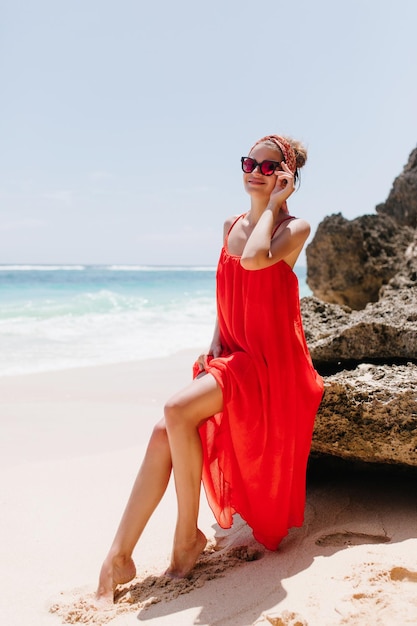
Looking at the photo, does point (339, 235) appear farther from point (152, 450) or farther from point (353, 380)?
point (152, 450)

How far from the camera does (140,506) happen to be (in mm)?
2811

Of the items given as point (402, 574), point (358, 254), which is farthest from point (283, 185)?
point (358, 254)

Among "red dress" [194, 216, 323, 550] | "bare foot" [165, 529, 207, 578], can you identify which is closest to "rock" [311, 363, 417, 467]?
"red dress" [194, 216, 323, 550]

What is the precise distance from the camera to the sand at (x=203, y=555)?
244 cm

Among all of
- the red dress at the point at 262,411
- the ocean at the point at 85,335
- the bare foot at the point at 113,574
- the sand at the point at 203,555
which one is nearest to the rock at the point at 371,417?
the red dress at the point at 262,411

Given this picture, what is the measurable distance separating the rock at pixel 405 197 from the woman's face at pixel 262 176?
5.75 metres

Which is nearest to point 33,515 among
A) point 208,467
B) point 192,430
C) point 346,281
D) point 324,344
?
point 208,467

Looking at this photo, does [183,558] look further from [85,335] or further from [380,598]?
[85,335]

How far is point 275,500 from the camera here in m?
3.01

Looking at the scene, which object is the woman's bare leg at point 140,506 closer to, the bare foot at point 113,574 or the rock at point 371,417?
the bare foot at point 113,574

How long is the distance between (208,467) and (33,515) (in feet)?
4.55

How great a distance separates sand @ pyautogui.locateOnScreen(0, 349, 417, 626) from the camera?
2438 millimetres

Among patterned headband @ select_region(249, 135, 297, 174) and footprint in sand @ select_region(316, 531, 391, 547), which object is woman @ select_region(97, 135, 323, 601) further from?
footprint in sand @ select_region(316, 531, 391, 547)

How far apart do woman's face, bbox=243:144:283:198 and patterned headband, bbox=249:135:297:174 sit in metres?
0.03
